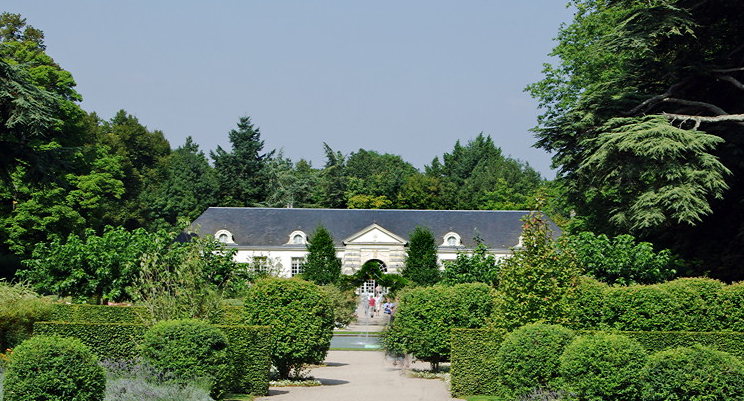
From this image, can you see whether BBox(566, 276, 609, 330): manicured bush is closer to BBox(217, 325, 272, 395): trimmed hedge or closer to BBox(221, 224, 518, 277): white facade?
BBox(217, 325, 272, 395): trimmed hedge

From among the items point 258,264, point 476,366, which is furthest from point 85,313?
point 258,264

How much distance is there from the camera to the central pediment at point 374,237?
176 feet

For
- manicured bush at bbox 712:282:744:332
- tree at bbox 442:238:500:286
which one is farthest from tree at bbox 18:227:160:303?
manicured bush at bbox 712:282:744:332

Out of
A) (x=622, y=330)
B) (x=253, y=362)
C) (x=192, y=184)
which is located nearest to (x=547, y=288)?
(x=622, y=330)

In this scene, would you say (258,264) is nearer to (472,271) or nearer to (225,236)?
(472,271)

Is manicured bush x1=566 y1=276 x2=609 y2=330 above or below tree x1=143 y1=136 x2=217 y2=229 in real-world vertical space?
below

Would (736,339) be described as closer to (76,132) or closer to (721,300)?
(721,300)

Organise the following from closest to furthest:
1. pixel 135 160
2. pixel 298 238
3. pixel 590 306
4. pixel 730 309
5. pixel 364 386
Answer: pixel 730 309, pixel 590 306, pixel 364 386, pixel 298 238, pixel 135 160

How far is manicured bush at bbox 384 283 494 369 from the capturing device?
19.3 metres

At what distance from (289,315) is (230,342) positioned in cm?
247

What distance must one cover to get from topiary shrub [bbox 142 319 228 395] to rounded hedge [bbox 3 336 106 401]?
1899 mm

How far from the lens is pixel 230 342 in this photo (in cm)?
1522

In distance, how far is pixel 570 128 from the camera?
23.9 m

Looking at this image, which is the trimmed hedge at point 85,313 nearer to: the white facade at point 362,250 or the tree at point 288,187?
the white facade at point 362,250
